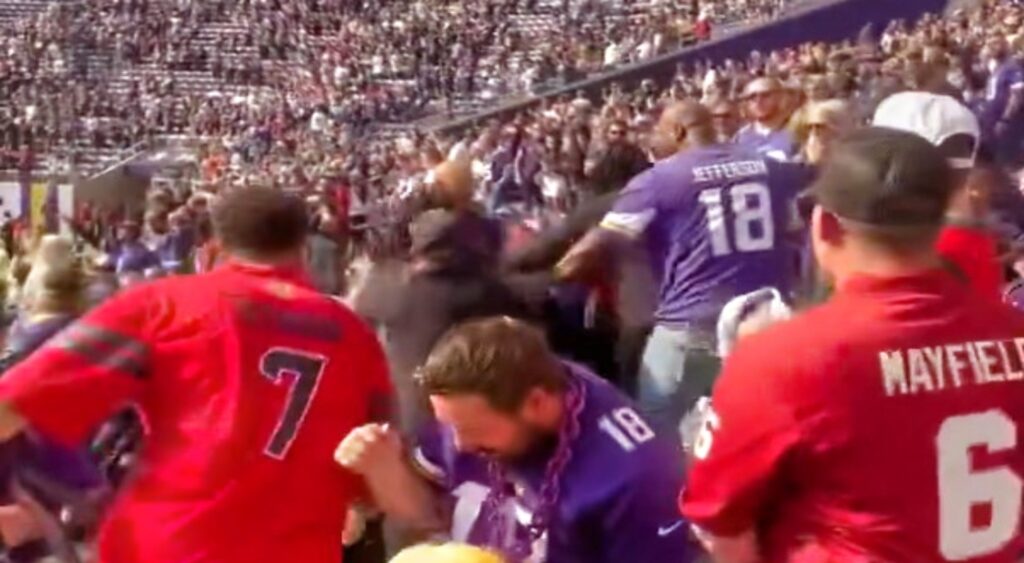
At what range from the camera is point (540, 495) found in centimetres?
278

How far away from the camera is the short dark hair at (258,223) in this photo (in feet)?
12.0

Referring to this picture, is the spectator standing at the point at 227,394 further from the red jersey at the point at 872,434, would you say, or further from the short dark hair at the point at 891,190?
the short dark hair at the point at 891,190

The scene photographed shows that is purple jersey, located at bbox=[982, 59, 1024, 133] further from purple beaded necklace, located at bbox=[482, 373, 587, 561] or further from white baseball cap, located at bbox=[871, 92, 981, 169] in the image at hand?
purple beaded necklace, located at bbox=[482, 373, 587, 561]

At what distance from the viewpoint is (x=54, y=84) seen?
35.8 metres

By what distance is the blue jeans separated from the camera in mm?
5375

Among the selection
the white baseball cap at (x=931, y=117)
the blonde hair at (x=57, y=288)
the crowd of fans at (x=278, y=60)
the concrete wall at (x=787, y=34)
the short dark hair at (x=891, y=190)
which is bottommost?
the crowd of fans at (x=278, y=60)

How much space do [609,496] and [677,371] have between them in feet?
9.00

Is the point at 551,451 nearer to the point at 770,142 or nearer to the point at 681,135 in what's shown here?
the point at 681,135

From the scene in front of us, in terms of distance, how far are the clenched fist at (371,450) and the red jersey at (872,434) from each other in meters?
0.88

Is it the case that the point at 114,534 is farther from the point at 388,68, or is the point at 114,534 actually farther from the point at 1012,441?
the point at 388,68

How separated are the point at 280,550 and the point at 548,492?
1.00 meters

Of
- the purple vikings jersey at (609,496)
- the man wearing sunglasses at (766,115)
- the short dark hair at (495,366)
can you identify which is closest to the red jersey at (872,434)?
the purple vikings jersey at (609,496)

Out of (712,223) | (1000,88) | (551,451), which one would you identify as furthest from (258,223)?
(1000,88)

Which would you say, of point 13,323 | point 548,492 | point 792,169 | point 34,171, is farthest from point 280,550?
point 34,171
